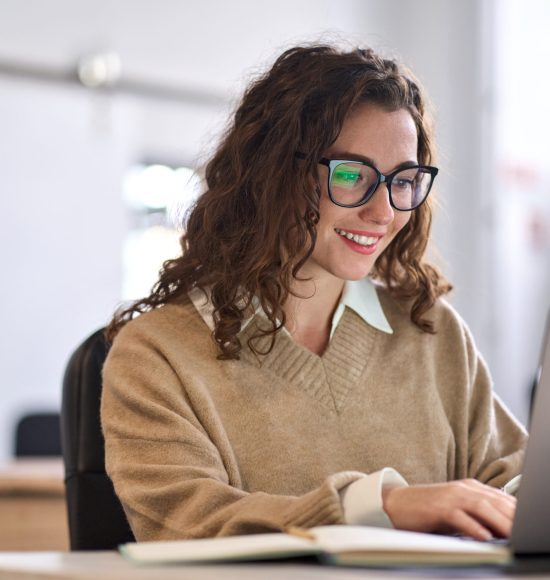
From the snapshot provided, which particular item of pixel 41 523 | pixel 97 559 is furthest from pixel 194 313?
pixel 41 523

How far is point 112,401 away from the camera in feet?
5.04

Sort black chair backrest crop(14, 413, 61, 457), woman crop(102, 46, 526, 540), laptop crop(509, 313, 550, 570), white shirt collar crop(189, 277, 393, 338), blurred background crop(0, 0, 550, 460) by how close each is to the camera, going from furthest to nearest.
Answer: blurred background crop(0, 0, 550, 460) → black chair backrest crop(14, 413, 61, 457) → white shirt collar crop(189, 277, 393, 338) → woman crop(102, 46, 526, 540) → laptop crop(509, 313, 550, 570)

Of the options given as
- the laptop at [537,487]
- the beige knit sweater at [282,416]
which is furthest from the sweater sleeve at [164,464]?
the laptop at [537,487]

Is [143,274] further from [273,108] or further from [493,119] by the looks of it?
[273,108]

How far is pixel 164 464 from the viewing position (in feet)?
4.69

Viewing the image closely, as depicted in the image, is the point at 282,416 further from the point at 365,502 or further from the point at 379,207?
the point at 365,502

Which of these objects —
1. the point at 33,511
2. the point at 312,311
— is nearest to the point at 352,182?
the point at 312,311

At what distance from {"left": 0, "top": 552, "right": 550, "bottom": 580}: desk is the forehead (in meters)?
0.82

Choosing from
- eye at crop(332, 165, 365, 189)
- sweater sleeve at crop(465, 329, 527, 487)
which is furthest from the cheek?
sweater sleeve at crop(465, 329, 527, 487)

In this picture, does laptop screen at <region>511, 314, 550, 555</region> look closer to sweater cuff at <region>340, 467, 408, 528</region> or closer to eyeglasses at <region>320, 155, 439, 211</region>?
sweater cuff at <region>340, 467, 408, 528</region>

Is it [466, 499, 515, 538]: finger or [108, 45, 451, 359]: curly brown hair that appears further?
[108, 45, 451, 359]: curly brown hair

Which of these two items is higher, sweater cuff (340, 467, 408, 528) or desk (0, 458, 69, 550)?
sweater cuff (340, 467, 408, 528)

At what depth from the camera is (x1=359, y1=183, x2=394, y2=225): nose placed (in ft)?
5.37

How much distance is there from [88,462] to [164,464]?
0.25m
